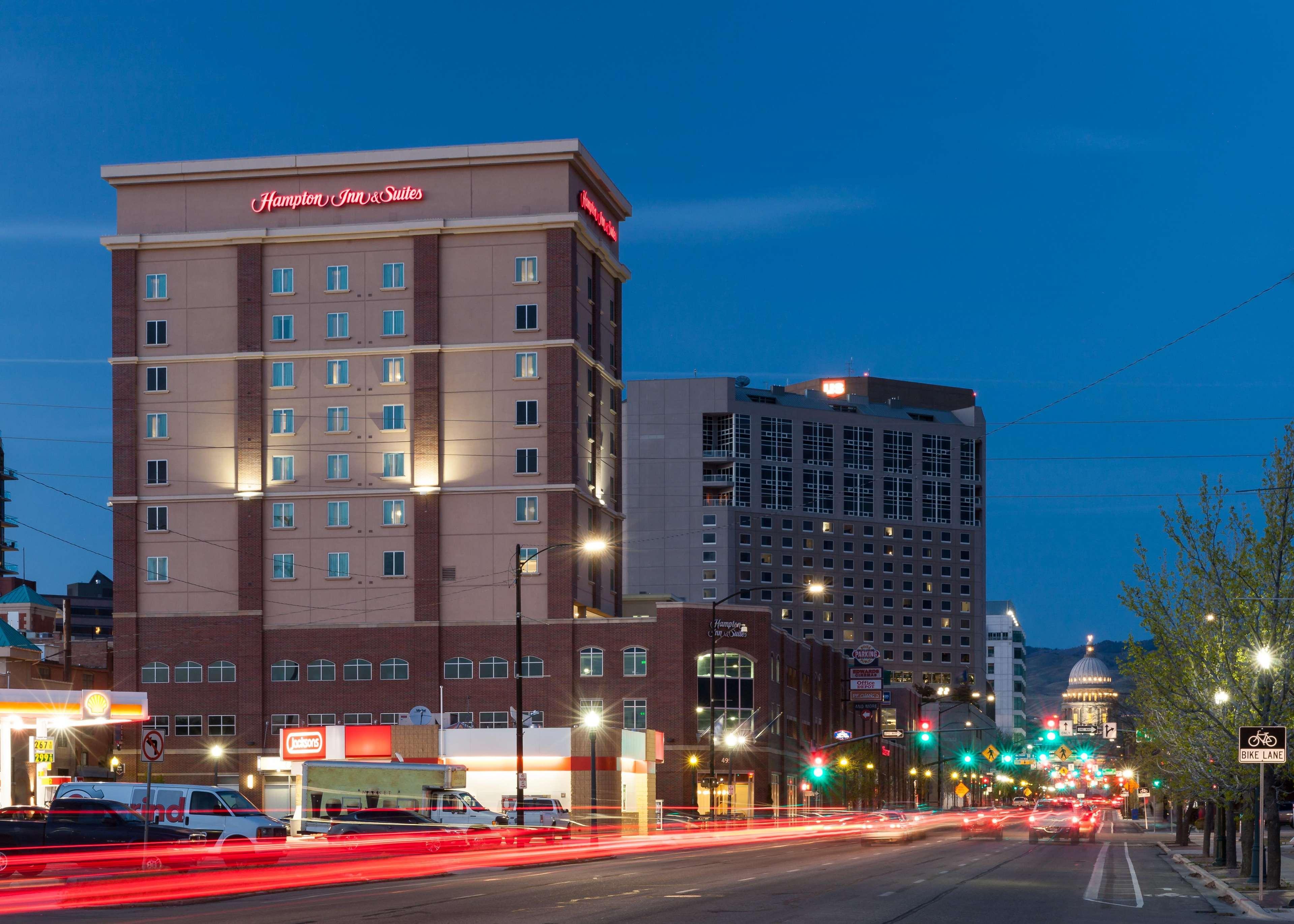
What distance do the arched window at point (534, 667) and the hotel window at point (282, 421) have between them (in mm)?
21876

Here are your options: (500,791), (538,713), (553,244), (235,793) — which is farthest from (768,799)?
(235,793)

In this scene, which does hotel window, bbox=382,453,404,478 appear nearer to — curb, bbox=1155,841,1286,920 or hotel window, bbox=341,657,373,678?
hotel window, bbox=341,657,373,678

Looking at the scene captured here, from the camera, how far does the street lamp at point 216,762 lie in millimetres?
99812

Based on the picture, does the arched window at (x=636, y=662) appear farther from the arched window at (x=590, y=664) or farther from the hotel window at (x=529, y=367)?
the hotel window at (x=529, y=367)

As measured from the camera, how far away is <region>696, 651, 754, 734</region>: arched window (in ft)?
338

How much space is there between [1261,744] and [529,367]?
7357cm

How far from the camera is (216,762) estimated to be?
10100cm

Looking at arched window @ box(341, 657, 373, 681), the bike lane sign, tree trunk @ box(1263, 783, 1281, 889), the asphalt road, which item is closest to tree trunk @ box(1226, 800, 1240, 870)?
the asphalt road

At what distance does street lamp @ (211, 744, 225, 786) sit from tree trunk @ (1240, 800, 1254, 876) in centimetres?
6659

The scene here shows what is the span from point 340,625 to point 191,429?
16.6 metres

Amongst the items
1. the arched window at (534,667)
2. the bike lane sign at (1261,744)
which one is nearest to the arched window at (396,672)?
the arched window at (534,667)

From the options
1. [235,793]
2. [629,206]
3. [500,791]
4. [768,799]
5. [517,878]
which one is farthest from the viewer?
[629,206]

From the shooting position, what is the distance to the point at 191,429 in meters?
107

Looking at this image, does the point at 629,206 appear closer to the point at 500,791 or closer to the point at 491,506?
the point at 491,506
